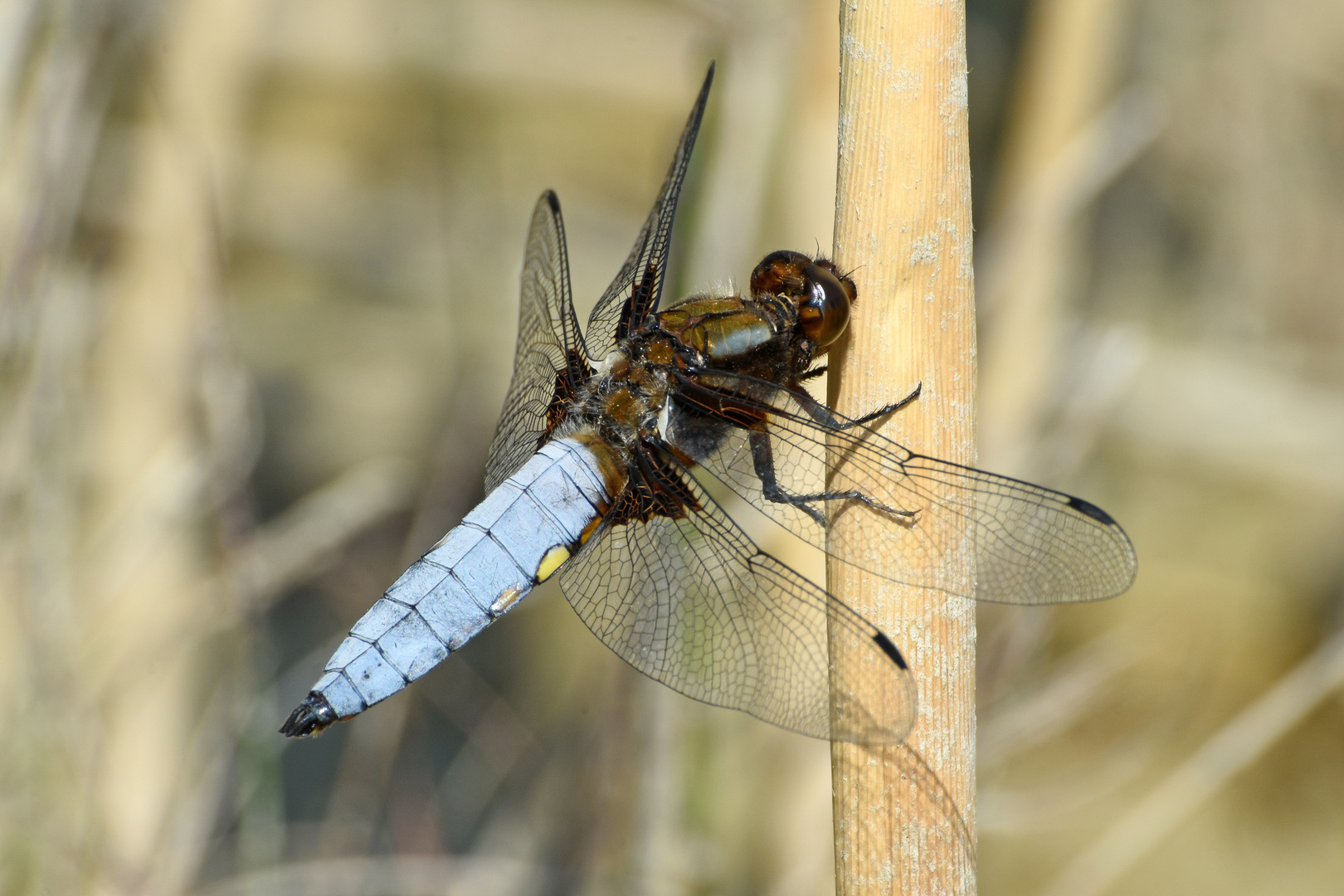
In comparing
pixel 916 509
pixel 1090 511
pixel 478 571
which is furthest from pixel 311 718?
pixel 1090 511

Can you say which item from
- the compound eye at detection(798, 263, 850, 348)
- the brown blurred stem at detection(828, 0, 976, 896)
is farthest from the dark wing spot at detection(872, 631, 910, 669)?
the compound eye at detection(798, 263, 850, 348)

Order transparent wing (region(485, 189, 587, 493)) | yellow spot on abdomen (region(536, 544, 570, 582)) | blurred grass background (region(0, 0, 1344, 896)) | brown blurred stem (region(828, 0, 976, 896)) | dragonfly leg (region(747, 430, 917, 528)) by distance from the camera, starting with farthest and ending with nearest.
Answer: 1. blurred grass background (region(0, 0, 1344, 896))
2. transparent wing (region(485, 189, 587, 493))
3. yellow spot on abdomen (region(536, 544, 570, 582))
4. dragonfly leg (region(747, 430, 917, 528))
5. brown blurred stem (region(828, 0, 976, 896))

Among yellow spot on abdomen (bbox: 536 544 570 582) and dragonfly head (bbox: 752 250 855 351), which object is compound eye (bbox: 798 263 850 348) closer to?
dragonfly head (bbox: 752 250 855 351)

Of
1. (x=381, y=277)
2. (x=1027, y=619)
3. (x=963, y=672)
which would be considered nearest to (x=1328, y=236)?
(x=1027, y=619)

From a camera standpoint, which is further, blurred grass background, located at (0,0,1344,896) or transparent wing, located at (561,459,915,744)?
blurred grass background, located at (0,0,1344,896)

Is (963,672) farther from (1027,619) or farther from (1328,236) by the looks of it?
(1328,236)
